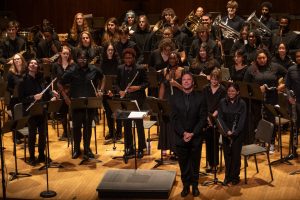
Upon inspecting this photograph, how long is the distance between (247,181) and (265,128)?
2.29 feet

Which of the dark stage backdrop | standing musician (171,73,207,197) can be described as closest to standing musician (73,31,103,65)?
standing musician (171,73,207,197)

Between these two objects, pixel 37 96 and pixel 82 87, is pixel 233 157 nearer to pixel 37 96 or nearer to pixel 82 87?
pixel 82 87

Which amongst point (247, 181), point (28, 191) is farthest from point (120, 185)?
point (247, 181)

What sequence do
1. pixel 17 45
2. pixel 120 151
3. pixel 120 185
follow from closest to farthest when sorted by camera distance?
pixel 120 185 < pixel 120 151 < pixel 17 45

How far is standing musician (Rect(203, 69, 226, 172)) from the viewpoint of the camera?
775 centimetres

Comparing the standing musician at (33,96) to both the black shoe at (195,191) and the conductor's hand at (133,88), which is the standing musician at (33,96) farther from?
the black shoe at (195,191)

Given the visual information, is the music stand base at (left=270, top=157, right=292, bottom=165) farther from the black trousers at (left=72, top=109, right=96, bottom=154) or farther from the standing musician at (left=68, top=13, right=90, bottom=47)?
the standing musician at (left=68, top=13, right=90, bottom=47)

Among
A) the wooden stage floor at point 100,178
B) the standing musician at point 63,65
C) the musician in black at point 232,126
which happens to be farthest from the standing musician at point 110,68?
the musician in black at point 232,126

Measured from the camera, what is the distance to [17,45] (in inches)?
446

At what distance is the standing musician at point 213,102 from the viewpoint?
7754mm

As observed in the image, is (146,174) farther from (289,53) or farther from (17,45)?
(17,45)

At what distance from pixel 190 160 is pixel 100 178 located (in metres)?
1.35

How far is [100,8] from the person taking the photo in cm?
1547

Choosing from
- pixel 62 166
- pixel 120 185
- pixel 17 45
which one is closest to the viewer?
pixel 120 185
